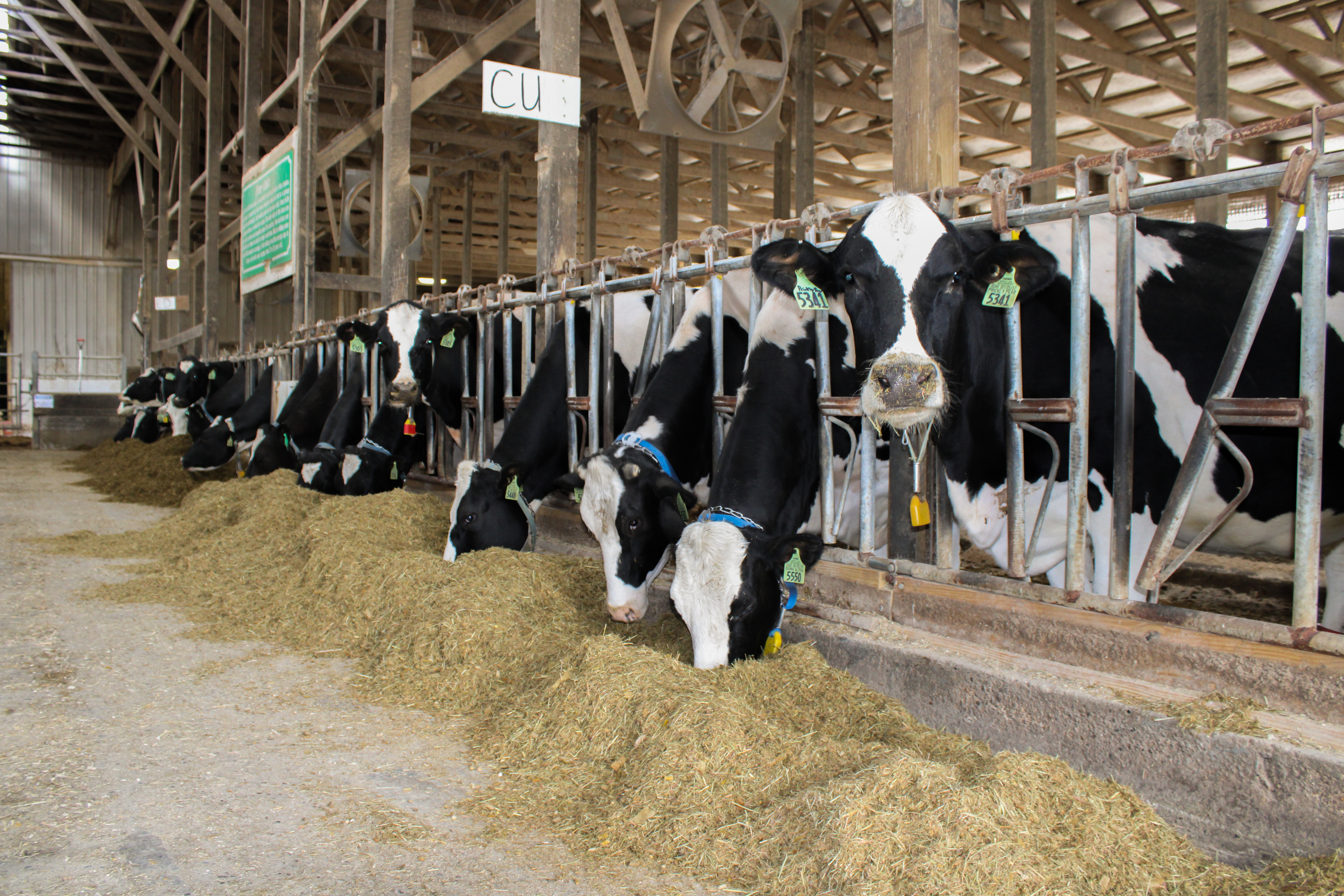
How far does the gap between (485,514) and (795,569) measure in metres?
2.50

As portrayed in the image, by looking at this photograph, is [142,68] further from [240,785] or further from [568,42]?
[240,785]

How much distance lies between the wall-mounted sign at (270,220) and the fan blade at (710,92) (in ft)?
22.2

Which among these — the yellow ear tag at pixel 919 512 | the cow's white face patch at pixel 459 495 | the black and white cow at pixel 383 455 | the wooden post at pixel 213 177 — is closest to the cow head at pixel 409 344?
the black and white cow at pixel 383 455

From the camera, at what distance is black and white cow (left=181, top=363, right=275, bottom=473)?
10.9m

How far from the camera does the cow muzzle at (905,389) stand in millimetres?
2939

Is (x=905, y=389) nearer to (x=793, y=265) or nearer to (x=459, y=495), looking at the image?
(x=793, y=265)

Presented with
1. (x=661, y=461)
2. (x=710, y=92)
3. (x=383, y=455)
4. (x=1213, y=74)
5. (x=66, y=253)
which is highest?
(x=66, y=253)

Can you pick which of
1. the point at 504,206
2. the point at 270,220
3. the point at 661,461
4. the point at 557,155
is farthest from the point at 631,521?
the point at 504,206

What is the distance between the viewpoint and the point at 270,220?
12.6 m

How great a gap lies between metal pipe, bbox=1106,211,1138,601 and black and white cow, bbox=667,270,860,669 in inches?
35.2

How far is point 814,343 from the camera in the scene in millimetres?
4070

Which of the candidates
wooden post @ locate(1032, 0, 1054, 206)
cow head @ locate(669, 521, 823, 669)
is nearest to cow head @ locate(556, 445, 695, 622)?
cow head @ locate(669, 521, 823, 669)

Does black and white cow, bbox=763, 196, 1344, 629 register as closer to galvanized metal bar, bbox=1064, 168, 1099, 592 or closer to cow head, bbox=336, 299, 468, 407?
galvanized metal bar, bbox=1064, 168, 1099, 592

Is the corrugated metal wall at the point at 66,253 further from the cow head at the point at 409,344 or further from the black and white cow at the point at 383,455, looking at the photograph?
the cow head at the point at 409,344
